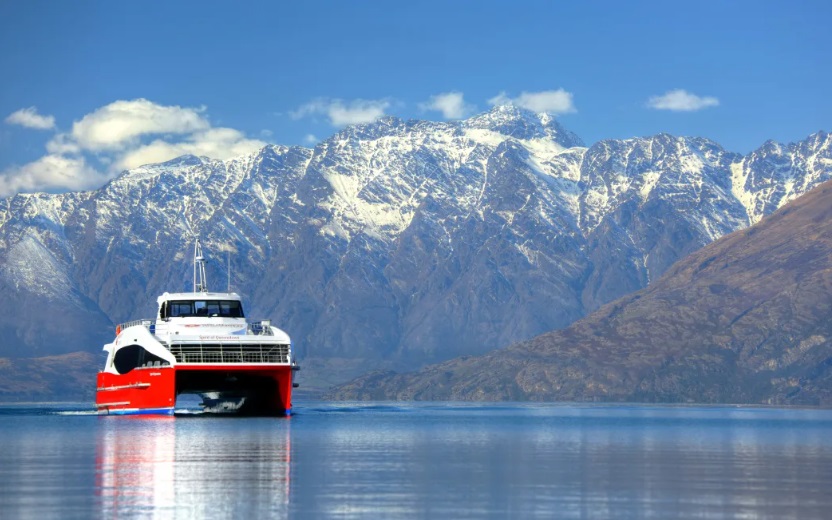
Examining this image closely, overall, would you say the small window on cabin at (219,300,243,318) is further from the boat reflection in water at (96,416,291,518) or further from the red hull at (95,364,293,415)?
the boat reflection in water at (96,416,291,518)

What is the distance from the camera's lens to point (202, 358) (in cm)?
17250

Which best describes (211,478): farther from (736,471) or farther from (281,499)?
(736,471)

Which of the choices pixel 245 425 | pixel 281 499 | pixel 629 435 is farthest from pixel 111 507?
pixel 629 435

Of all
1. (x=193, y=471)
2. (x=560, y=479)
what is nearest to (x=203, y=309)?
(x=193, y=471)

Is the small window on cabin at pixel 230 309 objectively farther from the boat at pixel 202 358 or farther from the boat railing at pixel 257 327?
the boat railing at pixel 257 327

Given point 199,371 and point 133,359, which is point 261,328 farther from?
point 133,359

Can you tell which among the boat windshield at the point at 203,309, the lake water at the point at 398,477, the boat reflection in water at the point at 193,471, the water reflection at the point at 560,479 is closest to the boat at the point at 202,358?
the boat windshield at the point at 203,309

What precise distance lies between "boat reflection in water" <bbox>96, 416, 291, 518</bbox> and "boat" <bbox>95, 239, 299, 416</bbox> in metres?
17.5

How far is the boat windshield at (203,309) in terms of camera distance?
183 metres

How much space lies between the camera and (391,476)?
300ft

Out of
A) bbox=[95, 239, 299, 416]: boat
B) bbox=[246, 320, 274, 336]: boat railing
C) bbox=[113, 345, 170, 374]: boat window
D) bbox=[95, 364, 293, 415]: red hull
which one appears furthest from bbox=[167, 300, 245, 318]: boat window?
bbox=[95, 364, 293, 415]: red hull

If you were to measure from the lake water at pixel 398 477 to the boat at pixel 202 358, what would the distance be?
973 inches

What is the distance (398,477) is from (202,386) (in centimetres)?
9293

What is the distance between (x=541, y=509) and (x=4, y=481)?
3480 centimetres
